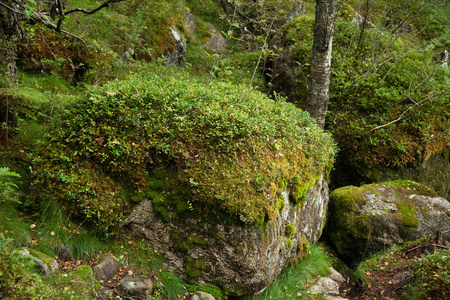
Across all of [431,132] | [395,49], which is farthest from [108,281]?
[395,49]

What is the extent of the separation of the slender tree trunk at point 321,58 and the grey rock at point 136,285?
576cm

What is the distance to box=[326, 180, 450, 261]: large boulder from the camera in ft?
21.5

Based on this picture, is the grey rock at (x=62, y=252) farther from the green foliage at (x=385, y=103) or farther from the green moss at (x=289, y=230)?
the green foliage at (x=385, y=103)

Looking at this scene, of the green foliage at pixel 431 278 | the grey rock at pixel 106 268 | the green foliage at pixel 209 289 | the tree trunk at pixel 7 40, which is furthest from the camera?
the tree trunk at pixel 7 40

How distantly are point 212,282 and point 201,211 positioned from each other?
102 centimetres

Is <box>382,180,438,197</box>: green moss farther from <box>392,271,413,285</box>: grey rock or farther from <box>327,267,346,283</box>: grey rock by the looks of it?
<box>327,267,346,283</box>: grey rock

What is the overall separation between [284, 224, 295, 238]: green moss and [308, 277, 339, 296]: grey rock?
1009 mm

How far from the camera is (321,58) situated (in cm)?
755

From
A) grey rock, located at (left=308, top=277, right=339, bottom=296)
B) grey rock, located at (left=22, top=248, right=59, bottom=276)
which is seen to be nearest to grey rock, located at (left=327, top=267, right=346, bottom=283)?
grey rock, located at (left=308, top=277, right=339, bottom=296)

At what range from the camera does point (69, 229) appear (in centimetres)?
390

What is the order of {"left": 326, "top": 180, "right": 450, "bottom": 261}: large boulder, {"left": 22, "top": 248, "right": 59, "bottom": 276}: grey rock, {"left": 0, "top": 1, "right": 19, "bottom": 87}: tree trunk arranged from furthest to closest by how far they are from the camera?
{"left": 326, "top": 180, "right": 450, "bottom": 261}: large boulder, {"left": 0, "top": 1, "right": 19, "bottom": 87}: tree trunk, {"left": 22, "top": 248, "right": 59, "bottom": 276}: grey rock

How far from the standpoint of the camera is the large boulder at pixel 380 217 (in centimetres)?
654

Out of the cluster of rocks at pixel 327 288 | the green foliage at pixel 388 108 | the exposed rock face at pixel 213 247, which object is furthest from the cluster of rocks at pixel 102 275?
the green foliage at pixel 388 108

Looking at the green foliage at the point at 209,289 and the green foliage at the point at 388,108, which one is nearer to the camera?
the green foliage at the point at 209,289
